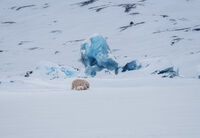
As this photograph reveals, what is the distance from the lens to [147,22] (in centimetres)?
1537

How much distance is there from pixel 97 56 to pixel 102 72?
56 cm

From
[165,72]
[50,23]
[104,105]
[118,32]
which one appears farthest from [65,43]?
[104,105]

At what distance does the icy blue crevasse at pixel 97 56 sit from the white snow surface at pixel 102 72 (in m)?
0.28

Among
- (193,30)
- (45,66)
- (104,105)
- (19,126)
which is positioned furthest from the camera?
(193,30)

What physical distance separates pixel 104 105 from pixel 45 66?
5528 millimetres

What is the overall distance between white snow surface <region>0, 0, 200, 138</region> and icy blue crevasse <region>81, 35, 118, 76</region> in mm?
281

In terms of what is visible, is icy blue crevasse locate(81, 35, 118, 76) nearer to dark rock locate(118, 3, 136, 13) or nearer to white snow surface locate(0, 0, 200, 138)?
white snow surface locate(0, 0, 200, 138)

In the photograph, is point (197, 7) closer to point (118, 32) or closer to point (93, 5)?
point (118, 32)

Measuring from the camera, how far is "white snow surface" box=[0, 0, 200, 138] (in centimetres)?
191

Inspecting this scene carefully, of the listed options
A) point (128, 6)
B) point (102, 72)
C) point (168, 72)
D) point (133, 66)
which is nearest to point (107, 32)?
point (128, 6)

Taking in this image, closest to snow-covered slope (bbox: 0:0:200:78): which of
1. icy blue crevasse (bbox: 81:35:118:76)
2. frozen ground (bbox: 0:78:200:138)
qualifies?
icy blue crevasse (bbox: 81:35:118:76)

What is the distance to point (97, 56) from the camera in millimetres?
9102

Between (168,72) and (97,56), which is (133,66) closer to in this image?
(168,72)

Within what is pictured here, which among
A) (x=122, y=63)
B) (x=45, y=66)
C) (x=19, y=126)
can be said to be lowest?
(x=122, y=63)
